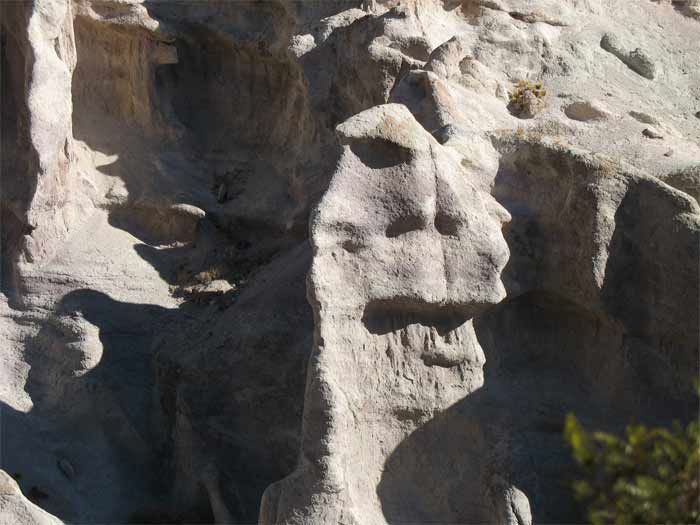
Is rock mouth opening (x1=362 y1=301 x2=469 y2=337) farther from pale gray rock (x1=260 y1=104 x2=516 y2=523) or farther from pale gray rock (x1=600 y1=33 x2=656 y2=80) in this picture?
pale gray rock (x1=600 y1=33 x2=656 y2=80)

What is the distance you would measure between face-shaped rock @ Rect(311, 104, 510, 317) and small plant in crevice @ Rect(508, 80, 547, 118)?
2663mm

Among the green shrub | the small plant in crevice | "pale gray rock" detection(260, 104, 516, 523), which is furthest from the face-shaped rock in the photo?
the green shrub

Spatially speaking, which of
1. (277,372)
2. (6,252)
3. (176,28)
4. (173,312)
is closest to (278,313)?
(277,372)

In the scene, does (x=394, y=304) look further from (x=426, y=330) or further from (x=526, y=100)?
(x=526, y=100)

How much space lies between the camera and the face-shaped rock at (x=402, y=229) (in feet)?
35.7

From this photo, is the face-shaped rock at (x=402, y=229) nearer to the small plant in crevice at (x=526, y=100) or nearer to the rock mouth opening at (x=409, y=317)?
the rock mouth opening at (x=409, y=317)

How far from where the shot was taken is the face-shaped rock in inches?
428

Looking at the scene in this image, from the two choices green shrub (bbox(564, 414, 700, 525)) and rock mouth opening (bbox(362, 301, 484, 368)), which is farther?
rock mouth opening (bbox(362, 301, 484, 368))

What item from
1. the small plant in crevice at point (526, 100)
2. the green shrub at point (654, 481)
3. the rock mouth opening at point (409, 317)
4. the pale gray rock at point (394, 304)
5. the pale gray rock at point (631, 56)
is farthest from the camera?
the pale gray rock at point (631, 56)

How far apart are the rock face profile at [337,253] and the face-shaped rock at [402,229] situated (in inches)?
0.8

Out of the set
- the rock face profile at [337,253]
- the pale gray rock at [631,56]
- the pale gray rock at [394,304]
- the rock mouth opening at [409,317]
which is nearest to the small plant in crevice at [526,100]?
the rock face profile at [337,253]

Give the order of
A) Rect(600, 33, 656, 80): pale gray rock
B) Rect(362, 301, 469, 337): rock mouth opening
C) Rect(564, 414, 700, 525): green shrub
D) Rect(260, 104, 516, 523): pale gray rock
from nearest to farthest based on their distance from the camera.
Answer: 1. Rect(564, 414, 700, 525): green shrub
2. Rect(260, 104, 516, 523): pale gray rock
3. Rect(362, 301, 469, 337): rock mouth opening
4. Rect(600, 33, 656, 80): pale gray rock

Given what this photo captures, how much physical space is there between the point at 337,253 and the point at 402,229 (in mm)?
585

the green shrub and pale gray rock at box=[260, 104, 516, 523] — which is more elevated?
the green shrub
